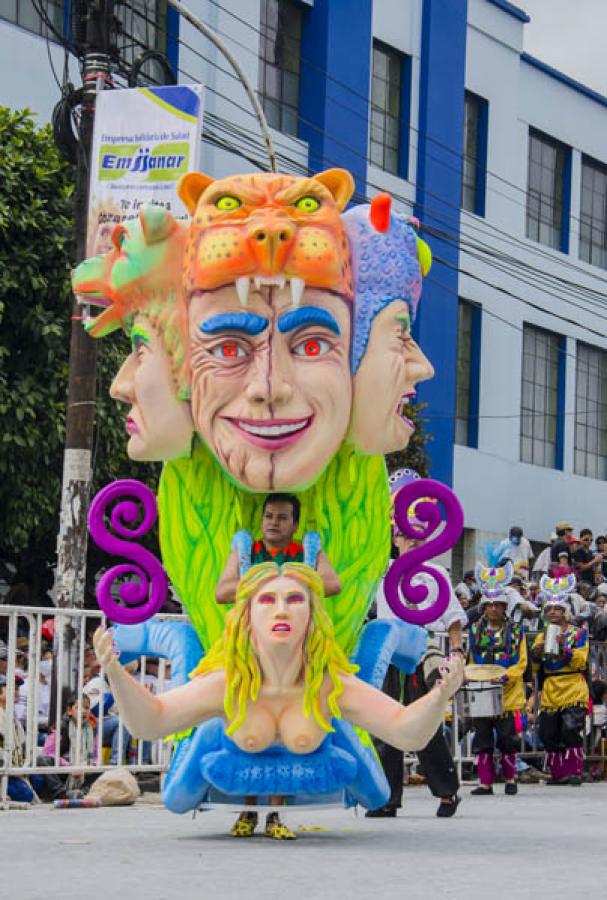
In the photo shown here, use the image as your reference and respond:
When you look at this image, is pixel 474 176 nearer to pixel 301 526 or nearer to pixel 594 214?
pixel 594 214

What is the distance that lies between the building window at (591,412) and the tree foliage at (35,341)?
16.5m

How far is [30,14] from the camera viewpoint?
20.1 meters

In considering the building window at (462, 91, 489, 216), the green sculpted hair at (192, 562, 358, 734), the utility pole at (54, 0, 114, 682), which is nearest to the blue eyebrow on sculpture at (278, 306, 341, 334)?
the green sculpted hair at (192, 562, 358, 734)

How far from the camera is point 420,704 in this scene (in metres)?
7.89

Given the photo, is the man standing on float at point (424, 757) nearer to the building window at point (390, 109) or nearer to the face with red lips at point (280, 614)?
the face with red lips at point (280, 614)

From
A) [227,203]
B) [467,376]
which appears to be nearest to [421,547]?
[227,203]

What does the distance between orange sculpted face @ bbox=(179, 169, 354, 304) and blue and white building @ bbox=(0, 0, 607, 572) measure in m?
13.2

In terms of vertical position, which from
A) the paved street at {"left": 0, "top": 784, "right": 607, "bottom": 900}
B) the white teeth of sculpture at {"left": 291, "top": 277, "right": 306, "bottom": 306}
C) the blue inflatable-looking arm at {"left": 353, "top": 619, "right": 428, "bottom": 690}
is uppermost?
the white teeth of sculpture at {"left": 291, "top": 277, "right": 306, "bottom": 306}

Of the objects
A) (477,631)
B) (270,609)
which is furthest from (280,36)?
(270,609)

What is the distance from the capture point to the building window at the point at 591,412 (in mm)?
31906

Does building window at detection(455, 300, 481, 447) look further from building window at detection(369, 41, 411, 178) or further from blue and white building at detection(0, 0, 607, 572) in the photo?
building window at detection(369, 41, 411, 178)

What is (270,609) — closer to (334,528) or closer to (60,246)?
(334,528)

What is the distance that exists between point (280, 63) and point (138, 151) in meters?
12.2

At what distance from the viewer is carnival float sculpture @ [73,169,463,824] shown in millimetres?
7973
